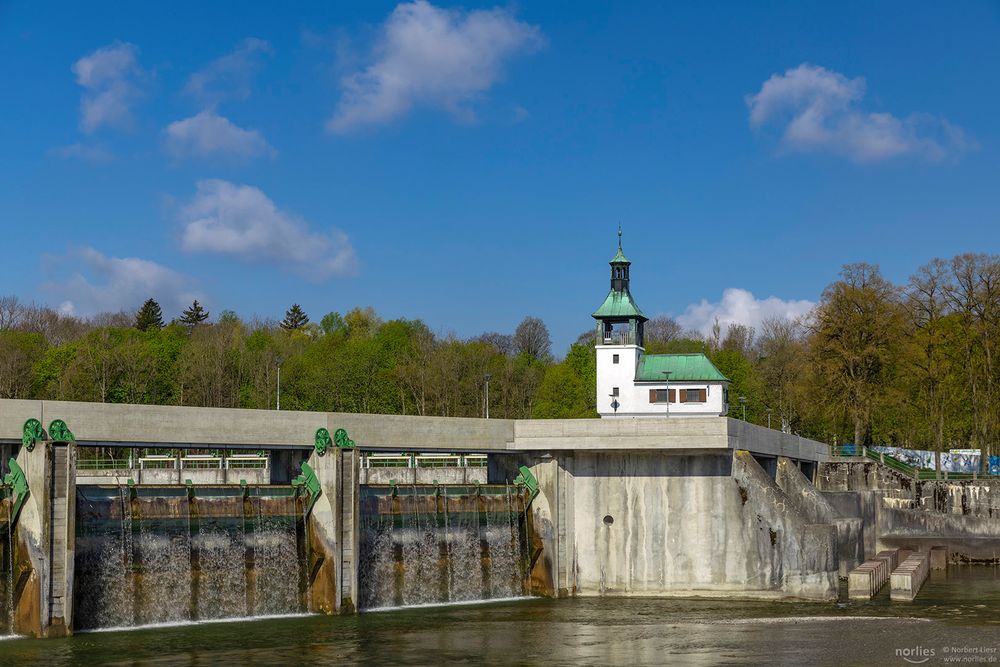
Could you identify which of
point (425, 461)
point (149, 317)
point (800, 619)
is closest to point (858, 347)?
point (425, 461)

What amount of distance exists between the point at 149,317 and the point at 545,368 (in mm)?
52993

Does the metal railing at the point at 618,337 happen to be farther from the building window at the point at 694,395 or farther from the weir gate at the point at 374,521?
the weir gate at the point at 374,521

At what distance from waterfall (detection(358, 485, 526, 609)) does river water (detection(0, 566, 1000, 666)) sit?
1.17 meters

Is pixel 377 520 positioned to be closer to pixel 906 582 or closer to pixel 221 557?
pixel 221 557

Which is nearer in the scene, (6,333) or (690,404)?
(690,404)

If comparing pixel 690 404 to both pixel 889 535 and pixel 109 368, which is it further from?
pixel 109 368

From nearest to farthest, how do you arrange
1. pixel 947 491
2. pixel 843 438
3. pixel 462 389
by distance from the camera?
pixel 947 491
pixel 843 438
pixel 462 389

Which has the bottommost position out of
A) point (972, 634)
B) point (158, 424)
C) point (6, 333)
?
point (972, 634)

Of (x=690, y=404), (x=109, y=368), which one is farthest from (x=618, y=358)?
(x=109, y=368)

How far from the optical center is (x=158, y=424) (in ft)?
124

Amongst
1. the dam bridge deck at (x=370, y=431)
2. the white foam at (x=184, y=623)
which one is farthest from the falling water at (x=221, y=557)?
the dam bridge deck at (x=370, y=431)

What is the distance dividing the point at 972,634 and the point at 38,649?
24.5m

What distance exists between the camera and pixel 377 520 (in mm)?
40531

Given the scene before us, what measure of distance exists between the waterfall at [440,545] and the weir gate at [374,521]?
5 cm
